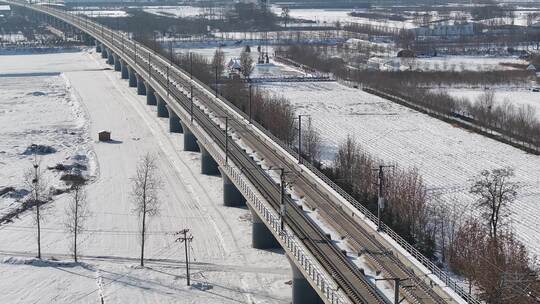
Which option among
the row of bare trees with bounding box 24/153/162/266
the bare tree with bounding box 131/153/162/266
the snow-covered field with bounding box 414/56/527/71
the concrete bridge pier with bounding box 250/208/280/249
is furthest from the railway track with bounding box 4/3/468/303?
the snow-covered field with bounding box 414/56/527/71

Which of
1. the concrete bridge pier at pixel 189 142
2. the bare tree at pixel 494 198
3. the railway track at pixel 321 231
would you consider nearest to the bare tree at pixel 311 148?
the railway track at pixel 321 231

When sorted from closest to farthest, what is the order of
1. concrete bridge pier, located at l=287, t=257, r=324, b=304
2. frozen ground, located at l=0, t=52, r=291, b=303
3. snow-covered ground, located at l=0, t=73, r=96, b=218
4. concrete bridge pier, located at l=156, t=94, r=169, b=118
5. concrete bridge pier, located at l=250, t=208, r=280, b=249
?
concrete bridge pier, located at l=287, t=257, r=324, b=304, frozen ground, located at l=0, t=52, r=291, b=303, concrete bridge pier, located at l=250, t=208, r=280, b=249, snow-covered ground, located at l=0, t=73, r=96, b=218, concrete bridge pier, located at l=156, t=94, r=169, b=118

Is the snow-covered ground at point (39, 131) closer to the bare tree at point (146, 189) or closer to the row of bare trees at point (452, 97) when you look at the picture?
the bare tree at point (146, 189)

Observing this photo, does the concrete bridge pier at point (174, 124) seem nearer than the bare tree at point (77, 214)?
No

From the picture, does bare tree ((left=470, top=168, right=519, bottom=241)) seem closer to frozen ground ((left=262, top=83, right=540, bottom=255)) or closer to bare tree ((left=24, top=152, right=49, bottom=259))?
frozen ground ((left=262, top=83, right=540, bottom=255))

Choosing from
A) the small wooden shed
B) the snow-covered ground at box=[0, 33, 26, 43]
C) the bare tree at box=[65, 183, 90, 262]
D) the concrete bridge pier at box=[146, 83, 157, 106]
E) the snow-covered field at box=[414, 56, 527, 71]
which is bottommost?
the bare tree at box=[65, 183, 90, 262]

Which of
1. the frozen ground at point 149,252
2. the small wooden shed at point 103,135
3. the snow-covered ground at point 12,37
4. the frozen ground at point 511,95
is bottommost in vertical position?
the frozen ground at point 149,252
